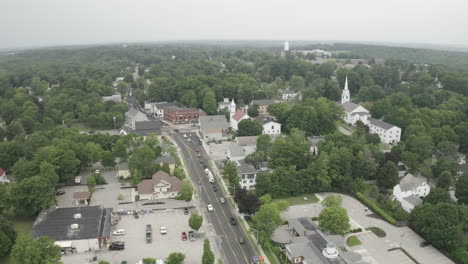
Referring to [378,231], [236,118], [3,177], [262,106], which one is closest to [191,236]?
[378,231]

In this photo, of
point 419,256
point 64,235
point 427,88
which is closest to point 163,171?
point 64,235

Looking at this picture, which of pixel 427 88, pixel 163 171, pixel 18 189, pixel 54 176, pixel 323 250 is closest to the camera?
pixel 323 250

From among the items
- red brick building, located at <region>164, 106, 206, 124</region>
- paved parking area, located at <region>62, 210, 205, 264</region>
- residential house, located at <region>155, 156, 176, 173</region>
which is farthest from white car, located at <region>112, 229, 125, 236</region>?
red brick building, located at <region>164, 106, 206, 124</region>

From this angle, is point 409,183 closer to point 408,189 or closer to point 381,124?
point 408,189

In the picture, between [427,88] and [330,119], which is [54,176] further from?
[427,88]

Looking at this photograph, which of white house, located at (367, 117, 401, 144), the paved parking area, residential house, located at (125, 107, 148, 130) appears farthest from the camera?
residential house, located at (125, 107, 148, 130)

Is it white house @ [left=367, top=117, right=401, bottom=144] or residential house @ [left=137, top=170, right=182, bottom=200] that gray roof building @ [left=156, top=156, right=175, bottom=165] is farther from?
white house @ [left=367, top=117, right=401, bottom=144]
